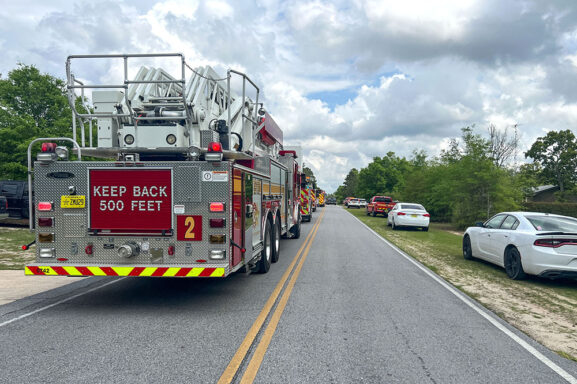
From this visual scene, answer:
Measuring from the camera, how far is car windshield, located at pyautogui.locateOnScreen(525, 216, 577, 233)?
845 centimetres

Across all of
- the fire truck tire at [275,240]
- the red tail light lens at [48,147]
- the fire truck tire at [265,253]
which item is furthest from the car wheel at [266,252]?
the red tail light lens at [48,147]

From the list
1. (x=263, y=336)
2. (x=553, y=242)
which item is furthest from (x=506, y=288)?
(x=263, y=336)

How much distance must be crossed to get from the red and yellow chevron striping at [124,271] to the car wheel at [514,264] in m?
6.30

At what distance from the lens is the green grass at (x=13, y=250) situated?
10.2 metres

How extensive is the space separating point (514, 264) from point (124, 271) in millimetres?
7661

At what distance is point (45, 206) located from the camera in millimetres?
6258

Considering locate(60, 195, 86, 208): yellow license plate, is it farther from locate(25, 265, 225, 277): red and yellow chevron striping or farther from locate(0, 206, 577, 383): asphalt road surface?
locate(0, 206, 577, 383): asphalt road surface

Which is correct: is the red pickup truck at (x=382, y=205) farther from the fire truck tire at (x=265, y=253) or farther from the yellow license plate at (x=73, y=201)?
the yellow license plate at (x=73, y=201)

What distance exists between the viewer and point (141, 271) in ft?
20.1

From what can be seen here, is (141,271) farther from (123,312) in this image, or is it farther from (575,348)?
(575,348)

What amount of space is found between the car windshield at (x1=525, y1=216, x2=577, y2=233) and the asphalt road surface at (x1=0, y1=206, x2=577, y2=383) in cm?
241

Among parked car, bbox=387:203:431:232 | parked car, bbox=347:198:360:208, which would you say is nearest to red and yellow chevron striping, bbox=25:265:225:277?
parked car, bbox=387:203:431:232

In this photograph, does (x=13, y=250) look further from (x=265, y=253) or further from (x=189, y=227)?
(x=189, y=227)

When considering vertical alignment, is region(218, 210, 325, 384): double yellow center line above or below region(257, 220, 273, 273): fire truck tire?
below
